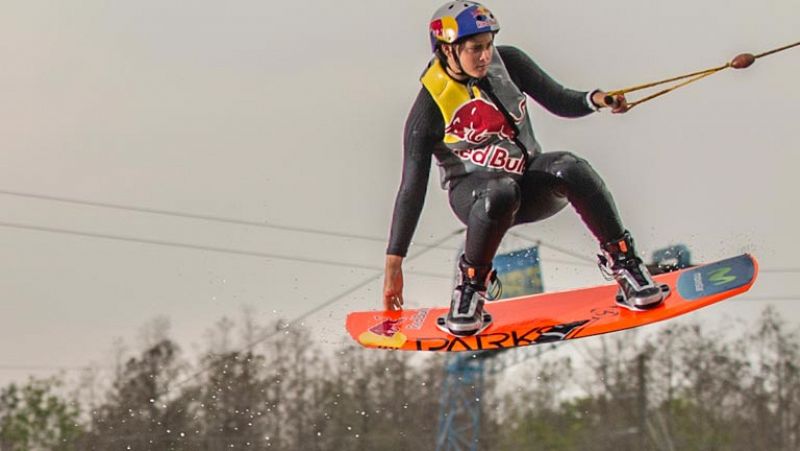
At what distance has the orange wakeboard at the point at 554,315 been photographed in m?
10.8

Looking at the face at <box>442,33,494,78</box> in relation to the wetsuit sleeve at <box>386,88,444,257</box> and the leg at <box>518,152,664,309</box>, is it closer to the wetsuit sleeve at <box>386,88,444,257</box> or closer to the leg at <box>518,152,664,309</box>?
the wetsuit sleeve at <box>386,88,444,257</box>

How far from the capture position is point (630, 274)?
1070 centimetres

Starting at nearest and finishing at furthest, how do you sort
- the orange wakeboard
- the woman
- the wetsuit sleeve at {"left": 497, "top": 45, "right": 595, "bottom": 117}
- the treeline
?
the woman
the wetsuit sleeve at {"left": 497, "top": 45, "right": 595, "bottom": 117}
the orange wakeboard
the treeline

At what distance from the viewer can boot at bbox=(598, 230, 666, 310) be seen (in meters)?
10.6

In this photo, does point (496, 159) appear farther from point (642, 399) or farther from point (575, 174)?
point (642, 399)

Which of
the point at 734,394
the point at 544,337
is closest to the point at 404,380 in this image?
the point at 734,394

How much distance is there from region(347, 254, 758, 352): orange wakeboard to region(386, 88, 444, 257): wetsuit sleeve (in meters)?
1.18

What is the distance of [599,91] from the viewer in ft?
33.3

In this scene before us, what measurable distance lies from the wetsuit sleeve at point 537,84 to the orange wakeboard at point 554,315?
63.7 inches

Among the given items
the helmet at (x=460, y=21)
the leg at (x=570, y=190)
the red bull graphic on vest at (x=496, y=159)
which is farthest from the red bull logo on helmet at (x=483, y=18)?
the leg at (x=570, y=190)

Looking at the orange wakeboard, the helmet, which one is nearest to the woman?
the helmet

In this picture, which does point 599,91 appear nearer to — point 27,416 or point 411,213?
point 411,213

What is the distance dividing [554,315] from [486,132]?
2103 millimetres

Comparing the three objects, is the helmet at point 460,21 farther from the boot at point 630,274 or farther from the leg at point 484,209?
the boot at point 630,274
